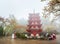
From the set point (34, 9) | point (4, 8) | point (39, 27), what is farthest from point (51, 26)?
point (4, 8)

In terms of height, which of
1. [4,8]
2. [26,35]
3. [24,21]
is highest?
[4,8]

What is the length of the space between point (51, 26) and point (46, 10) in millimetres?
140

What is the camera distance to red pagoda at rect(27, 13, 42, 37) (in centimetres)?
155

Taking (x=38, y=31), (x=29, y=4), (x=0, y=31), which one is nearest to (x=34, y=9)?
(x=29, y=4)

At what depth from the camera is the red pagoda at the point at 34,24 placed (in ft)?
5.07

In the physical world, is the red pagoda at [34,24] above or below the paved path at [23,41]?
above

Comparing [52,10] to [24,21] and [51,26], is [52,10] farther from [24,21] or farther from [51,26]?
[24,21]

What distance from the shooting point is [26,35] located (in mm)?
1551

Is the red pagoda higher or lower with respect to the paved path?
higher

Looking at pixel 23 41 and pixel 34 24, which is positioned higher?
pixel 34 24

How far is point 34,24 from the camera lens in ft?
Answer: 5.10

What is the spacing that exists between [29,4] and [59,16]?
27 cm

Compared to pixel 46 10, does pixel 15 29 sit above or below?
below

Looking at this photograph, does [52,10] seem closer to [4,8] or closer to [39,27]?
[39,27]
